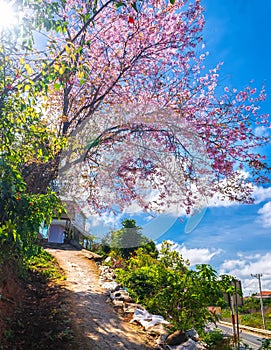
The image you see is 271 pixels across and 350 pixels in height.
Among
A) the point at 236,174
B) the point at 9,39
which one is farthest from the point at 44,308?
the point at 236,174

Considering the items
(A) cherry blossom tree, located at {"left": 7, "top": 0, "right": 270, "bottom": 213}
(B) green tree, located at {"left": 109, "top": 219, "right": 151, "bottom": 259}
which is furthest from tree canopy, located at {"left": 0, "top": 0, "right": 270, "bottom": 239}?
(B) green tree, located at {"left": 109, "top": 219, "right": 151, "bottom": 259}

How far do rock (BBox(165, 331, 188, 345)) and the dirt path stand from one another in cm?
40

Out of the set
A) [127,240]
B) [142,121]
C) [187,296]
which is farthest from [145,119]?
[127,240]

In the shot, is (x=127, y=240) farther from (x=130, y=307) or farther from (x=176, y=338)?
(x=176, y=338)

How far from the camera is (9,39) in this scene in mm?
3945

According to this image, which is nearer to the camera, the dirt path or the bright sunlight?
the bright sunlight

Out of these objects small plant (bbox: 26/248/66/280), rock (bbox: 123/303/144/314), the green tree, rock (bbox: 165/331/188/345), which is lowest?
rock (bbox: 165/331/188/345)

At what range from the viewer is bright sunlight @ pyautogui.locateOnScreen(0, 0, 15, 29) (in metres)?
3.68

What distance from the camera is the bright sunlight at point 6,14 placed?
12.1 feet

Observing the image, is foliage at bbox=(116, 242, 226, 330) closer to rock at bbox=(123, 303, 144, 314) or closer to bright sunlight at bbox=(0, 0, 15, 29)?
rock at bbox=(123, 303, 144, 314)

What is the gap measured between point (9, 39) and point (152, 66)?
4762mm

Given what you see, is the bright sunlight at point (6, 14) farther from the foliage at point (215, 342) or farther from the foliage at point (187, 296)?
the foliage at point (215, 342)

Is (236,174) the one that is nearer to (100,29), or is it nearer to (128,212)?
(128,212)

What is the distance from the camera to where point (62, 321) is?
5453 mm
